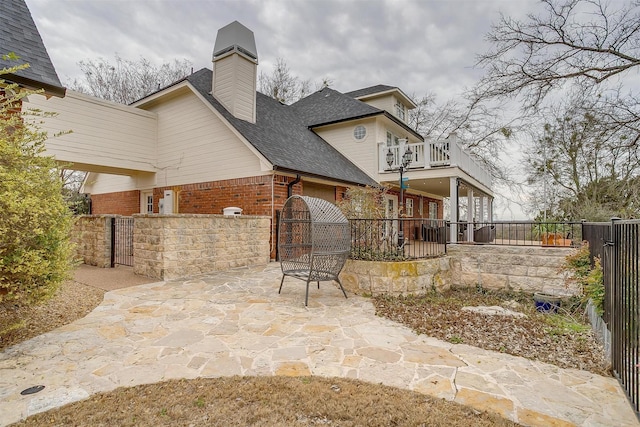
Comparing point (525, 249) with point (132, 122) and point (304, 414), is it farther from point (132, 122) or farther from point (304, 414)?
point (132, 122)

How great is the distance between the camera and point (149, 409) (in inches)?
88.7

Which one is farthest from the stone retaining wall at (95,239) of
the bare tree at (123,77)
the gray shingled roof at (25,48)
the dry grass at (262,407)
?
the bare tree at (123,77)

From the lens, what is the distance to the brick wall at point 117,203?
13.1 metres

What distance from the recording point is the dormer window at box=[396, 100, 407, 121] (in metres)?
16.5

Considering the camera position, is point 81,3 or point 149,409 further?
point 81,3

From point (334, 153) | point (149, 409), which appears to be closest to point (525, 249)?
point (149, 409)

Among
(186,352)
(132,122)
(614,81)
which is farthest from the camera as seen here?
(132,122)

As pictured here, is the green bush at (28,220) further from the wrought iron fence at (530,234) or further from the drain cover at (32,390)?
the wrought iron fence at (530,234)

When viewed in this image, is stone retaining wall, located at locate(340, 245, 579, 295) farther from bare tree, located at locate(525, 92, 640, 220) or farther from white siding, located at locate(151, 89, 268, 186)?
white siding, located at locate(151, 89, 268, 186)

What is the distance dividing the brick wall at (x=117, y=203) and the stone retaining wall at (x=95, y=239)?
4.55m

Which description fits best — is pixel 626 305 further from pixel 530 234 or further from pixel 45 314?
pixel 530 234

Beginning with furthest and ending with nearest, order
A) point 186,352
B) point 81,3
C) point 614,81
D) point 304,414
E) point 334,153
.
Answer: point 334,153
point 81,3
point 614,81
point 186,352
point 304,414

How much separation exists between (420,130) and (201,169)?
16368mm

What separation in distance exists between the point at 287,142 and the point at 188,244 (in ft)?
18.4
